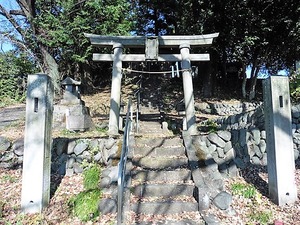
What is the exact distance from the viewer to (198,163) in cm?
460

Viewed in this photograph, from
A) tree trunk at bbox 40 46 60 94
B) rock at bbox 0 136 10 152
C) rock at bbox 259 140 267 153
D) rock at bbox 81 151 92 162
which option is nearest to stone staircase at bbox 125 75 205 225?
rock at bbox 81 151 92 162

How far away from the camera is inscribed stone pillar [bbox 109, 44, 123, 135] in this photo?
6.63 metres

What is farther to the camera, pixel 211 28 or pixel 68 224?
pixel 211 28

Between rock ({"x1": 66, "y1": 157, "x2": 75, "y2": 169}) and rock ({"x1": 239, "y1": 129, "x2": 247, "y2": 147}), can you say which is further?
rock ({"x1": 239, "y1": 129, "x2": 247, "y2": 147})

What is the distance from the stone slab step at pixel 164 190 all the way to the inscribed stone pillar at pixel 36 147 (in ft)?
4.83

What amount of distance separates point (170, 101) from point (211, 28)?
4605mm

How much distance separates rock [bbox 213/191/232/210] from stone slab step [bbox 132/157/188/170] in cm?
97

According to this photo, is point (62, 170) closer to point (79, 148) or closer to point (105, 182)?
point (79, 148)

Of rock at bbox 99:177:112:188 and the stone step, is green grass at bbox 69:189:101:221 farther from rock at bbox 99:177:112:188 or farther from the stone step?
the stone step

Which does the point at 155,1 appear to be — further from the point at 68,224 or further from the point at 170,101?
the point at 68,224

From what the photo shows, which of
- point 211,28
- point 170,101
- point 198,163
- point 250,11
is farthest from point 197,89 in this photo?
point 198,163

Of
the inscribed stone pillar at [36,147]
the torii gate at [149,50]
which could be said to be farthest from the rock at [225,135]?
the inscribed stone pillar at [36,147]

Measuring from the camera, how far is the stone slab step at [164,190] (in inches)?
157

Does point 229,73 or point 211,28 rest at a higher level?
point 211,28
